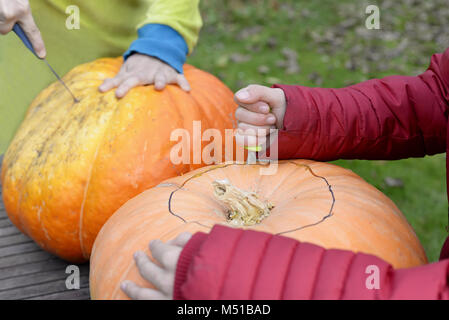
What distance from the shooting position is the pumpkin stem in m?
1.23

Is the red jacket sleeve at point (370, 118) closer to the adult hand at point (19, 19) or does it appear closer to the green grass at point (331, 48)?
the adult hand at point (19, 19)

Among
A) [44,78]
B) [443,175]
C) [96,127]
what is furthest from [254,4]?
[96,127]

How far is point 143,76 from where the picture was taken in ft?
5.58

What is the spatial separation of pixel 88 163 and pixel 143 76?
0.39m

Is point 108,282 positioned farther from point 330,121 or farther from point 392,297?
point 330,121

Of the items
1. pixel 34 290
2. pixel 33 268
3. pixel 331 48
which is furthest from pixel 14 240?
pixel 331 48

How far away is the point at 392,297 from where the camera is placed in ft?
2.88

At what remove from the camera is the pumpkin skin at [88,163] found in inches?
60.6

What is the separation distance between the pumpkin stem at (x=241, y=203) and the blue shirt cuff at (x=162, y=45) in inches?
28.6

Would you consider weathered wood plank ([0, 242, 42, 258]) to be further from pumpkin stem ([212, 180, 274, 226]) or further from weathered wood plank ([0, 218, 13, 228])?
pumpkin stem ([212, 180, 274, 226])

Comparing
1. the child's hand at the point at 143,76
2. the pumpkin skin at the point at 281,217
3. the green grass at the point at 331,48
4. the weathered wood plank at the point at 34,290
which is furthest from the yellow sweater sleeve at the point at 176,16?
the green grass at the point at 331,48

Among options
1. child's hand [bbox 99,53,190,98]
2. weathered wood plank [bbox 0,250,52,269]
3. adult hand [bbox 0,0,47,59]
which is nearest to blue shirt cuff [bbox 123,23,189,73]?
child's hand [bbox 99,53,190,98]

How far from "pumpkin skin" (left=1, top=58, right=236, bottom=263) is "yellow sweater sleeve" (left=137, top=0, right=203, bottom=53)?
0.38m

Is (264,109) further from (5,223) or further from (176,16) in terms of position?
(5,223)
